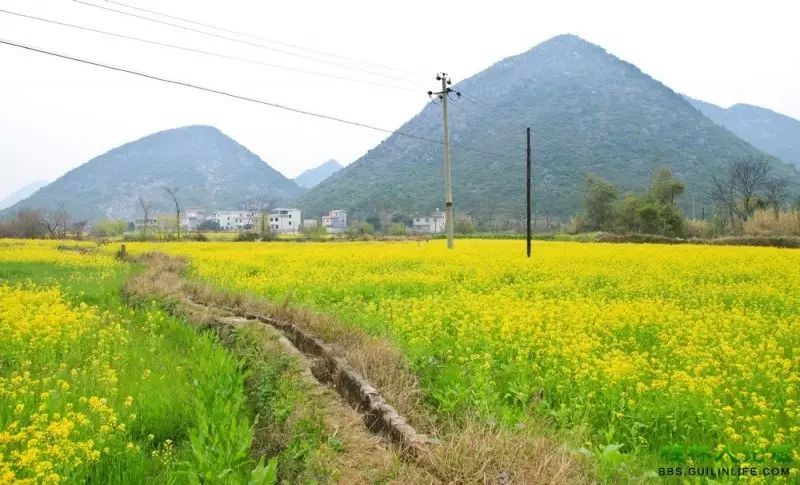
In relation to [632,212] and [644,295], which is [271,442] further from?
[632,212]

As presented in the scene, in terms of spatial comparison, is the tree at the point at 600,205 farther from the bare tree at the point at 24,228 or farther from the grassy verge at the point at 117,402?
the bare tree at the point at 24,228

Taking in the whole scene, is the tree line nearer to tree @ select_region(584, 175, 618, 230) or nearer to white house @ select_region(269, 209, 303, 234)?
tree @ select_region(584, 175, 618, 230)

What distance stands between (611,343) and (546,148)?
10050 centimetres

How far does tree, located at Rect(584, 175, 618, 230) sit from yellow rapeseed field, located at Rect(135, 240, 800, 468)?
157ft

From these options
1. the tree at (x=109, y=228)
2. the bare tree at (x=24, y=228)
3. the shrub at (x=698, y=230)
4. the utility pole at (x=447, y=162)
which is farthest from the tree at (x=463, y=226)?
the tree at (x=109, y=228)

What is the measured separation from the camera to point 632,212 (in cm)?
5828

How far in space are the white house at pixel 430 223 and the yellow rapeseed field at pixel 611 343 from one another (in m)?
79.0

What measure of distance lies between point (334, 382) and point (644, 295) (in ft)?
31.4

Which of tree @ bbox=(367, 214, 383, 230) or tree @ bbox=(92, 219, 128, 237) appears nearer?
tree @ bbox=(92, 219, 128, 237)

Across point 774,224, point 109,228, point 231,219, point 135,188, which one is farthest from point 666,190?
point 135,188

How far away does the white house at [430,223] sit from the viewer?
97.2m

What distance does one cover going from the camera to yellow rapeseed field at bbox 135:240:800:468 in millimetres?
5219

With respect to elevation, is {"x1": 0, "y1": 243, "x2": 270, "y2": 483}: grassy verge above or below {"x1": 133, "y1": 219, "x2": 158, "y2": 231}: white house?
below

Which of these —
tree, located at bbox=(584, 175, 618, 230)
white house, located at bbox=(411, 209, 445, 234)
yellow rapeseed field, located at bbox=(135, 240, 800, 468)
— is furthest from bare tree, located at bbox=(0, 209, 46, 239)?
tree, located at bbox=(584, 175, 618, 230)
